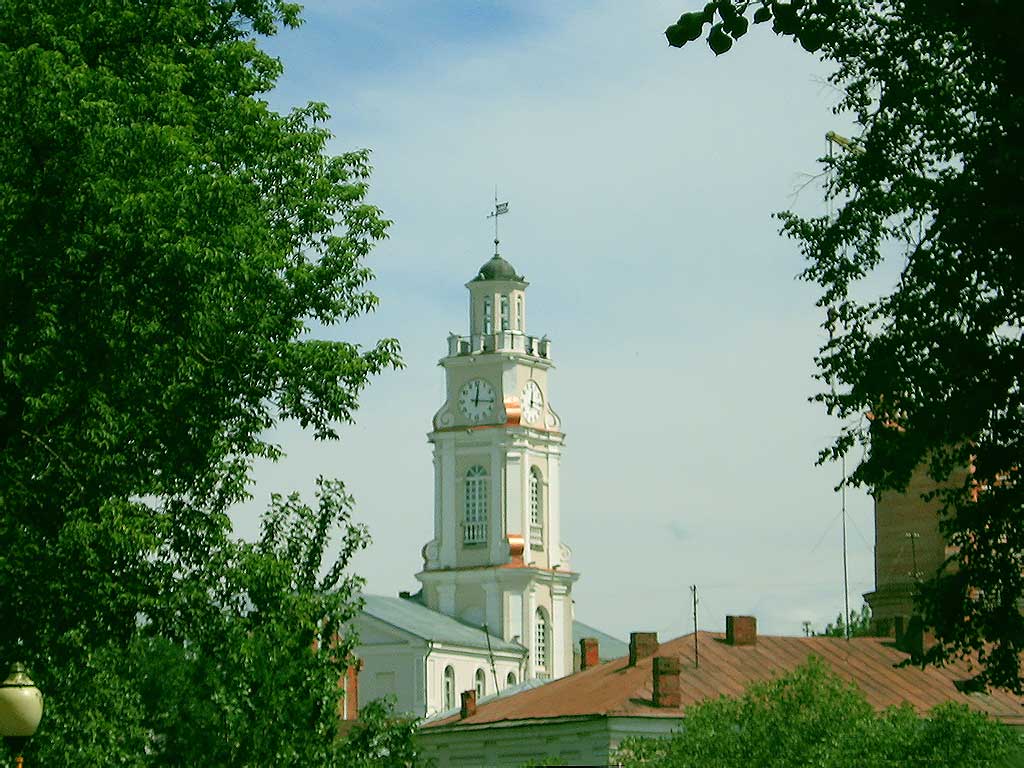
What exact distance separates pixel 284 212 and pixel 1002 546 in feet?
40.6

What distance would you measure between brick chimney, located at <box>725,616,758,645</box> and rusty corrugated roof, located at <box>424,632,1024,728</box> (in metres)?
0.28

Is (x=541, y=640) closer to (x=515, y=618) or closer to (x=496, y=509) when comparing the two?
(x=515, y=618)

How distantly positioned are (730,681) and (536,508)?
58.6 metres

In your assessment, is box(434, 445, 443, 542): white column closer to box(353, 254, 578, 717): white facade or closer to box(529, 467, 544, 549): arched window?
box(353, 254, 578, 717): white facade

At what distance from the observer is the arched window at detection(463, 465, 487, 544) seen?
120938 millimetres

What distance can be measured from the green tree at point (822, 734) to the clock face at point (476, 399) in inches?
2863

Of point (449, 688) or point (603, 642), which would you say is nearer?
point (449, 688)

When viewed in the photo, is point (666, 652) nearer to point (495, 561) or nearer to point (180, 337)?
point (180, 337)

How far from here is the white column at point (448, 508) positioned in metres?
121

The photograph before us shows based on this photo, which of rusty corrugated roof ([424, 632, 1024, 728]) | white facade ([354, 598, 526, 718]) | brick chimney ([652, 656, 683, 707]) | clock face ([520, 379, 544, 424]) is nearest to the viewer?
brick chimney ([652, 656, 683, 707])

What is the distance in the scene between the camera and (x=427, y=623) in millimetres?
115750

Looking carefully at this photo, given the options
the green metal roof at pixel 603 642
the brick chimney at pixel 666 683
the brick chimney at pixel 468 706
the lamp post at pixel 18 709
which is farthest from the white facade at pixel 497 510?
the lamp post at pixel 18 709

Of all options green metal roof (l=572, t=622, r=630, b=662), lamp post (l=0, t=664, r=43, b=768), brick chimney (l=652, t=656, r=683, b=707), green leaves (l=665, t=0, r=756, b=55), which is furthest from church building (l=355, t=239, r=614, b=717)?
green leaves (l=665, t=0, r=756, b=55)

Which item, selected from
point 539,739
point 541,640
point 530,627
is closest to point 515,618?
point 530,627
